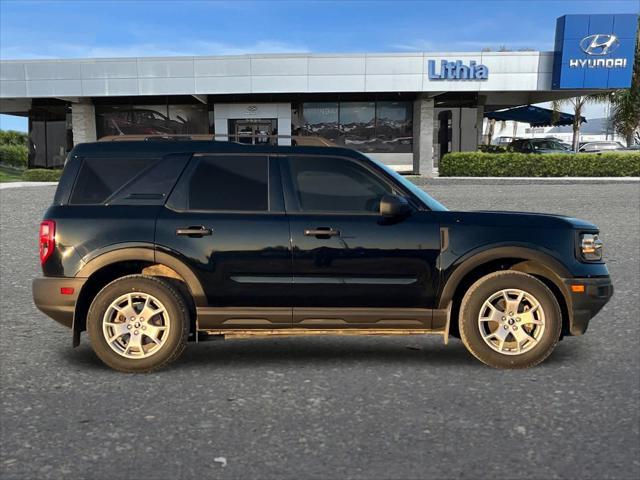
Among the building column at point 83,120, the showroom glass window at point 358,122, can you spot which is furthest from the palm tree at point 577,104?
the building column at point 83,120

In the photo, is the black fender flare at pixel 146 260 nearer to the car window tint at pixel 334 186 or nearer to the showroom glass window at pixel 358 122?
the car window tint at pixel 334 186

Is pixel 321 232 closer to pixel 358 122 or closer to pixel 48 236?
pixel 48 236

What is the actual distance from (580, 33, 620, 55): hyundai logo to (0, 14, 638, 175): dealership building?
4 cm

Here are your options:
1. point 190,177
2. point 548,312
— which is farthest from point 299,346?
point 548,312

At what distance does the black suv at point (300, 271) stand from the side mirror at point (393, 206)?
2cm

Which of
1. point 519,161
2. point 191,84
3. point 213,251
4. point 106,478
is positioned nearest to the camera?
point 106,478

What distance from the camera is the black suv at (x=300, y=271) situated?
4.43m

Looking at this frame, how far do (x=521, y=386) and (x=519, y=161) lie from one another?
68.0 feet

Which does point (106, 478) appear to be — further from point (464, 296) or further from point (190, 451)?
point (464, 296)

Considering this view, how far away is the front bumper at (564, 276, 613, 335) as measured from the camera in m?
4.48

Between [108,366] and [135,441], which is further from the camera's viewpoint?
[108,366]

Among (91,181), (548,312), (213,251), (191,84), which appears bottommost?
(548,312)

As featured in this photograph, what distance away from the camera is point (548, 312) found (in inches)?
175

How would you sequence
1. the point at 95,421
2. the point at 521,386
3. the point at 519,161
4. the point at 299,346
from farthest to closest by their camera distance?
1. the point at 519,161
2. the point at 299,346
3. the point at 521,386
4. the point at 95,421
